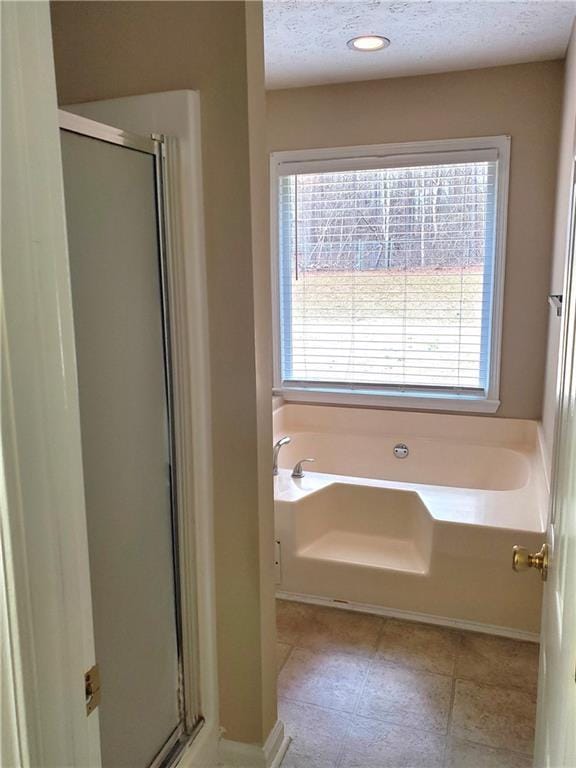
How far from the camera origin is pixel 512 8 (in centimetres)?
245

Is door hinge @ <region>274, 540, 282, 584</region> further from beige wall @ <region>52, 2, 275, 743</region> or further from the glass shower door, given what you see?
the glass shower door

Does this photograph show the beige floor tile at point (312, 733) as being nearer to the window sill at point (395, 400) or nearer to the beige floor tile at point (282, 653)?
the beige floor tile at point (282, 653)

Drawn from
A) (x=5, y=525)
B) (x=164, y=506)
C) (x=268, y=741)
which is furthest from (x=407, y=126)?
(x=5, y=525)

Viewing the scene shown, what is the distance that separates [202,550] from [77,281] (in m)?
0.80

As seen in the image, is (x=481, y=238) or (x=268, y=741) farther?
(x=481, y=238)

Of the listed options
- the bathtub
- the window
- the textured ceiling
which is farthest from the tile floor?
the textured ceiling

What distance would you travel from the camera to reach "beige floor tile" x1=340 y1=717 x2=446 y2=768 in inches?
75.0

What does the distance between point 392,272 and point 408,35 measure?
122cm

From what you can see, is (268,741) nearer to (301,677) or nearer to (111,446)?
(301,677)

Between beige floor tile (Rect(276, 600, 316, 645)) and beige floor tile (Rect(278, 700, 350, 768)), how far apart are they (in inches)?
15.4

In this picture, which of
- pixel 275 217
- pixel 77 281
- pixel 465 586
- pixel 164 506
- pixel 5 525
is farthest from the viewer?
pixel 275 217

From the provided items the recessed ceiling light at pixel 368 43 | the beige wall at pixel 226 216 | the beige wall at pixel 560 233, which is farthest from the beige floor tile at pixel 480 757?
the recessed ceiling light at pixel 368 43

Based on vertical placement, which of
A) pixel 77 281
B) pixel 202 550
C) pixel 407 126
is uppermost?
pixel 407 126

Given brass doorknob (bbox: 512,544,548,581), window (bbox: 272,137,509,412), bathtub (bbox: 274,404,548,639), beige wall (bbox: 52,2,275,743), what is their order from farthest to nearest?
window (bbox: 272,137,509,412), bathtub (bbox: 274,404,548,639), beige wall (bbox: 52,2,275,743), brass doorknob (bbox: 512,544,548,581)
